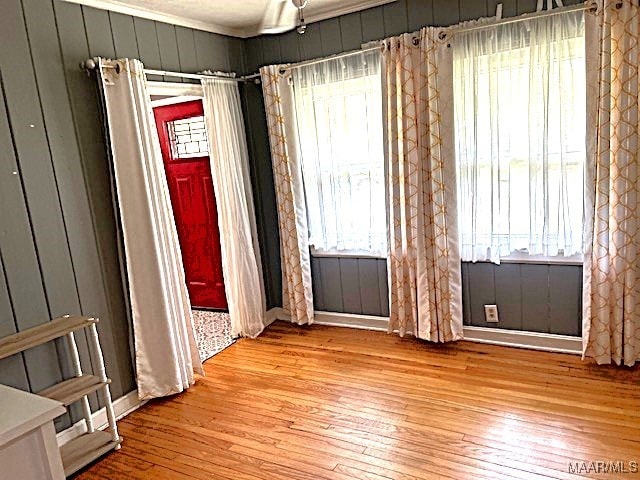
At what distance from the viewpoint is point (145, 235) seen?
9.34ft

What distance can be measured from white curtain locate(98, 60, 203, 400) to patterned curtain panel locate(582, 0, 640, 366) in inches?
100

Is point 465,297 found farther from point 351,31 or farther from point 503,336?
point 351,31

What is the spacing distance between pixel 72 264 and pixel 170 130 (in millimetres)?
2243

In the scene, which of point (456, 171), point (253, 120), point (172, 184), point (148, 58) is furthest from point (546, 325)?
point (172, 184)

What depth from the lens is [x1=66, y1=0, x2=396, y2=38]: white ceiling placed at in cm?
290

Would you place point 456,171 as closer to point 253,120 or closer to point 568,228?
point 568,228

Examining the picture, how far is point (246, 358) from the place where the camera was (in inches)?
139

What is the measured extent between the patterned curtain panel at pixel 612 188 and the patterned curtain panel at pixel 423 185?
804 mm

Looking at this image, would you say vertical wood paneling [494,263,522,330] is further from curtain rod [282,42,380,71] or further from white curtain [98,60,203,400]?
white curtain [98,60,203,400]

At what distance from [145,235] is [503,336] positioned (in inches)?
98.4

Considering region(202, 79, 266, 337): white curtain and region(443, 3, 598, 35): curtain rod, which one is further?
region(202, 79, 266, 337): white curtain

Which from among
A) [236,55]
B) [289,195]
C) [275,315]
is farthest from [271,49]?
[275,315]

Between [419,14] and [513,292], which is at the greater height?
[419,14]

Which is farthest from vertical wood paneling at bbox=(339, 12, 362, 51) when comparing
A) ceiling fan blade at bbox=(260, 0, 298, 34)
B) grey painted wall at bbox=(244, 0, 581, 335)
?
ceiling fan blade at bbox=(260, 0, 298, 34)
